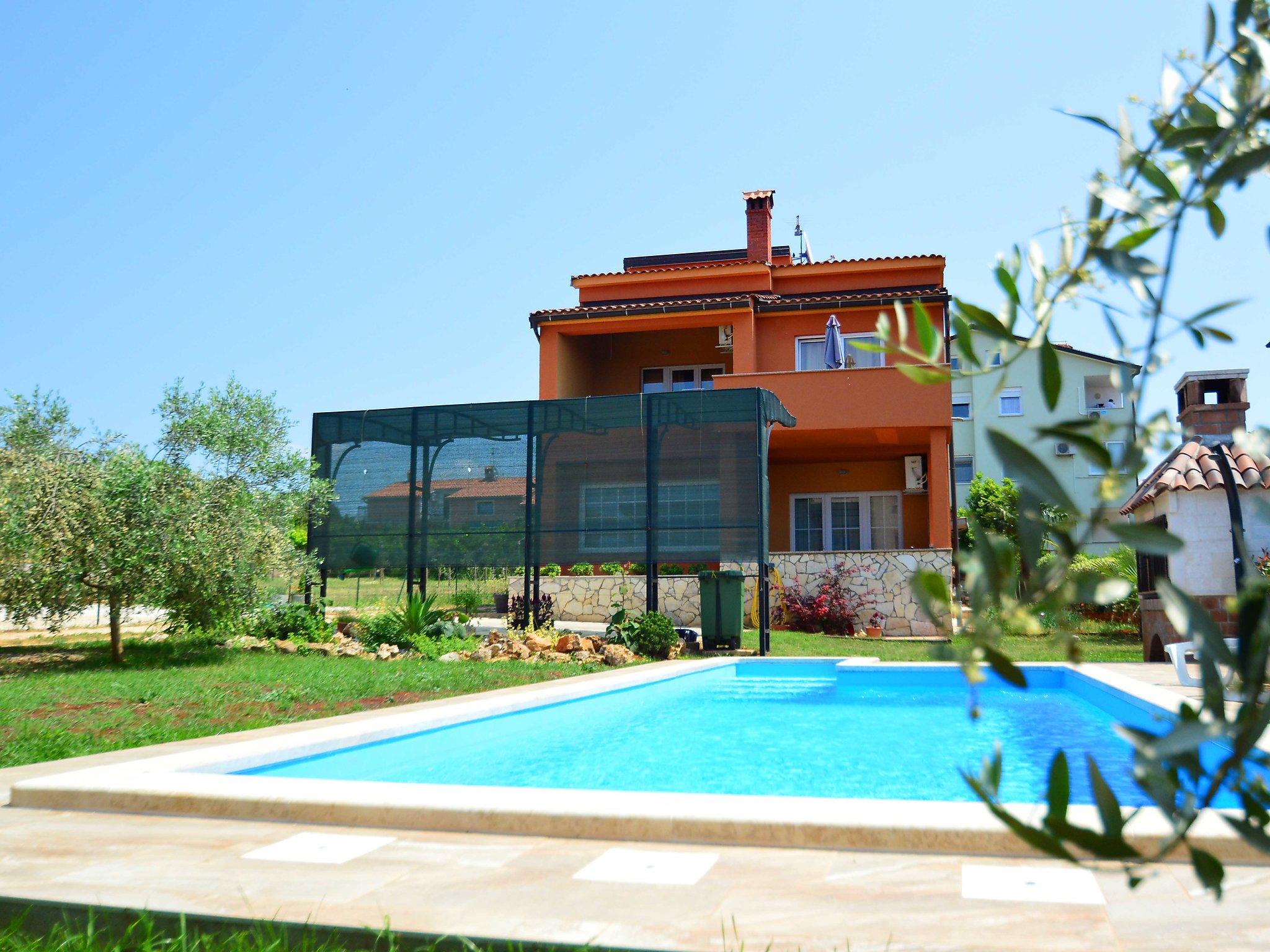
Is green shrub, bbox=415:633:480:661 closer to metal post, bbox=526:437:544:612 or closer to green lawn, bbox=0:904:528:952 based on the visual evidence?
metal post, bbox=526:437:544:612

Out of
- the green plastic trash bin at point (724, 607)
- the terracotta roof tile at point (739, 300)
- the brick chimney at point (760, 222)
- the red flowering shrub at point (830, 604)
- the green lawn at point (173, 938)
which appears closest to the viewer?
the green lawn at point (173, 938)

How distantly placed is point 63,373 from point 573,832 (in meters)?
13.1

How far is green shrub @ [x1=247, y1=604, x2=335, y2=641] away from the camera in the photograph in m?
13.3

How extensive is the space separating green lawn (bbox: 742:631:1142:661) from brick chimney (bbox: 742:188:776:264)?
10.6 m

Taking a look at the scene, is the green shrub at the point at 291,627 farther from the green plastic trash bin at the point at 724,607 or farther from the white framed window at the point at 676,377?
the white framed window at the point at 676,377

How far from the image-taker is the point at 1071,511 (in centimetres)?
72

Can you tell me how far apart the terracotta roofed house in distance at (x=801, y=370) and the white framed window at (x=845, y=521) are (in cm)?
3

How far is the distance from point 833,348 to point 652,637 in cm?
819

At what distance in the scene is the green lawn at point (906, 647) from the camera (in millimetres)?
12562

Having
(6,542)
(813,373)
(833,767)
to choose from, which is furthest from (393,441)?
(833,767)

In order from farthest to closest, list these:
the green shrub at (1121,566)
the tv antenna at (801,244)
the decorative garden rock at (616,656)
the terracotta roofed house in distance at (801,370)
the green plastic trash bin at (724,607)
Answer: the tv antenna at (801,244)
the terracotta roofed house in distance at (801,370)
the green shrub at (1121,566)
the green plastic trash bin at (724,607)
the decorative garden rock at (616,656)

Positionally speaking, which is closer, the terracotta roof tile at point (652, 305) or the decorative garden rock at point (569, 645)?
the decorative garden rock at point (569, 645)

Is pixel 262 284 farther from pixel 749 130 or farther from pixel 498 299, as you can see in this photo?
pixel 749 130

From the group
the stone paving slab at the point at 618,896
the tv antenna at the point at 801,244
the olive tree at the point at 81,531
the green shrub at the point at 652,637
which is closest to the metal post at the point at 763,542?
the green shrub at the point at 652,637
